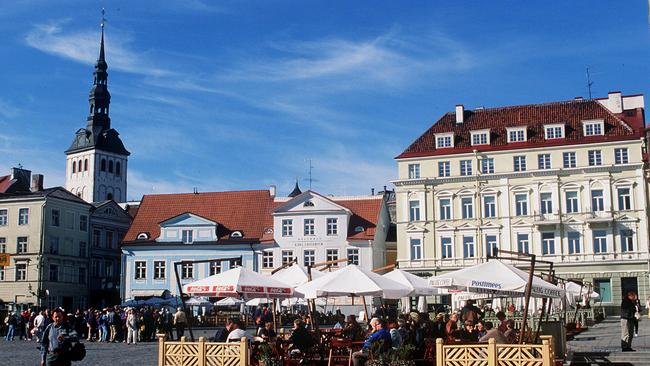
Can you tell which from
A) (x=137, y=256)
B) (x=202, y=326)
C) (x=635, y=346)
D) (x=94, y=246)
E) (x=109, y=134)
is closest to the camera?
(x=635, y=346)

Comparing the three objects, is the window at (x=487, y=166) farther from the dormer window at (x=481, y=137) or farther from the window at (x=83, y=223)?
the window at (x=83, y=223)

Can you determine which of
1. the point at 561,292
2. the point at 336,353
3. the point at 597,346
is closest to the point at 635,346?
the point at 597,346

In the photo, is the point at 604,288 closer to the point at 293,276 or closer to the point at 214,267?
the point at 214,267

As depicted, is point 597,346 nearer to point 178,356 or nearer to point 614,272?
point 178,356

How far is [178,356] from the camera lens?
49.7 ft

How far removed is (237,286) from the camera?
19984 millimetres

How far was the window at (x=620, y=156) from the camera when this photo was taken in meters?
52.8

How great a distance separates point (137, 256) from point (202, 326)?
14.0 m

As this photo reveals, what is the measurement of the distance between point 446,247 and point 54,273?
29.7m

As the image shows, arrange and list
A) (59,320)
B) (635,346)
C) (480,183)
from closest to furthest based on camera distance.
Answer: (59,320) → (635,346) → (480,183)

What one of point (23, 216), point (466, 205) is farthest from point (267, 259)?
point (23, 216)

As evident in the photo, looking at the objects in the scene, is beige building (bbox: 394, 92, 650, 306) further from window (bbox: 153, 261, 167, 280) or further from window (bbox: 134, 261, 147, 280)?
window (bbox: 134, 261, 147, 280)

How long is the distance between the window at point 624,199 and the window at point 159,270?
3195 cm

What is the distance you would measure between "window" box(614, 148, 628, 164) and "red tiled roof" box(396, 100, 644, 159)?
75 cm
